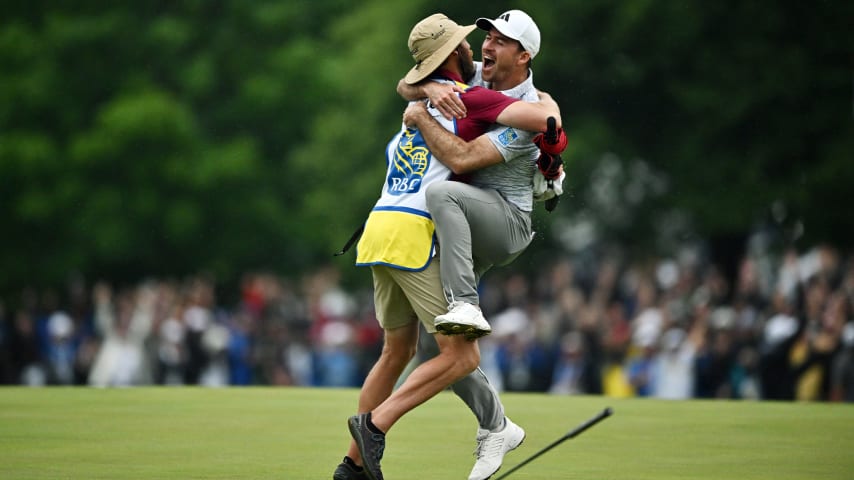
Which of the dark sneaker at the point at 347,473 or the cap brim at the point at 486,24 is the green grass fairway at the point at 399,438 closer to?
the dark sneaker at the point at 347,473

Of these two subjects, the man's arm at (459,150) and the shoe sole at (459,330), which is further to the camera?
the man's arm at (459,150)

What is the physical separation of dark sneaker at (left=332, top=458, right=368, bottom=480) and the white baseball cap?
2.25 metres

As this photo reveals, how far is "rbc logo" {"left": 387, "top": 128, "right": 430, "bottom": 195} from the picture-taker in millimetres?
7258

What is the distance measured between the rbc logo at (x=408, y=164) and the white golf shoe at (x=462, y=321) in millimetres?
680

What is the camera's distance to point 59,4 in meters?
33.1

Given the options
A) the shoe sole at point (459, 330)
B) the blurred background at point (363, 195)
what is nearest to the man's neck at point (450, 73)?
the shoe sole at point (459, 330)

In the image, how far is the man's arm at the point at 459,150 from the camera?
709 centimetres

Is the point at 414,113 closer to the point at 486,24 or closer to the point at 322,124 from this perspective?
the point at 486,24

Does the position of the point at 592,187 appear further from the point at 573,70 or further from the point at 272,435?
the point at 272,435

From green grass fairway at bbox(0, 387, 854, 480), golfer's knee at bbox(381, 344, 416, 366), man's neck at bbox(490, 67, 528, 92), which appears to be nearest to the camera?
man's neck at bbox(490, 67, 528, 92)

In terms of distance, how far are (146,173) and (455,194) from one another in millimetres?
25491

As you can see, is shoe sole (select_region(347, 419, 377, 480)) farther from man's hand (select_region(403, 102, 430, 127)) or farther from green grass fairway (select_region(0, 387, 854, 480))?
man's hand (select_region(403, 102, 430, 127))

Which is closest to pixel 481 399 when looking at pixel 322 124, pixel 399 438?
pixel 399 438

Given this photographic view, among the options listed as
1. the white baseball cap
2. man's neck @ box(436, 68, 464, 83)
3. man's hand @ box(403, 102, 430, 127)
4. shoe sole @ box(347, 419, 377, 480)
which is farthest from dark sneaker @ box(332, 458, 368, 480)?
the white baseball cap
